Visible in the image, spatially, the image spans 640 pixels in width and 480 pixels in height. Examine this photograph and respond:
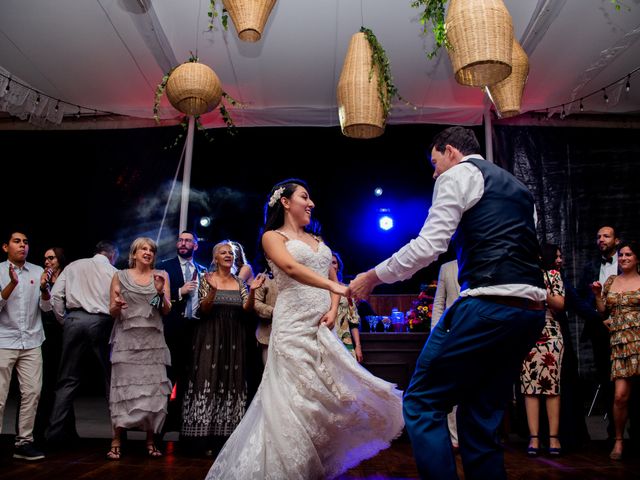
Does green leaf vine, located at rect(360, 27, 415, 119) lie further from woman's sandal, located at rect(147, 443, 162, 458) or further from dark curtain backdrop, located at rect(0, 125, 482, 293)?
dark curtain backdrop, located at rect(0, 125, 482, 293)

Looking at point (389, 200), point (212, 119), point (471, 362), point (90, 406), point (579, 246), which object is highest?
point (212, 119)

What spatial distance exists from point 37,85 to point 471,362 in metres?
6.19

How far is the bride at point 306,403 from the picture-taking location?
2508mm

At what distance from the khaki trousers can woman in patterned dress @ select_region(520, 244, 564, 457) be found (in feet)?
12.5

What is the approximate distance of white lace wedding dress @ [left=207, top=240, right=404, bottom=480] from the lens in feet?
8.20

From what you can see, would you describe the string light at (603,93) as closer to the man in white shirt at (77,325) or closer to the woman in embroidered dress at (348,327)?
the woman in embroidered dress at (348,327)

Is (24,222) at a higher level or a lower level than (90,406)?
higher

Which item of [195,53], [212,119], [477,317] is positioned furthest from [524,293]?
[212,119]

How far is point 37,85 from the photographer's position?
6.21 meters

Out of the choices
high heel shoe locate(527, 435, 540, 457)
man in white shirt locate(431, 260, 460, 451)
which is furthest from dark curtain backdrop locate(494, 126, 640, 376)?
high heel shoe locate(527, 435, 540, 457)

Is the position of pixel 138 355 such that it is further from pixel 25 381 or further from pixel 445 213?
pixel 445 213

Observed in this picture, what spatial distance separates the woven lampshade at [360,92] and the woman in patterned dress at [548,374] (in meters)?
1.81

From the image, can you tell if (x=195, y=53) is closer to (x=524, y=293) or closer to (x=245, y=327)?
(x=245, y=327)

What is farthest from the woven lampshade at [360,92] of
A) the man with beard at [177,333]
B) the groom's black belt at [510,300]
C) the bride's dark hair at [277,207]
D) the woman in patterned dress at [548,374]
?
the man with beard at [177,333]
